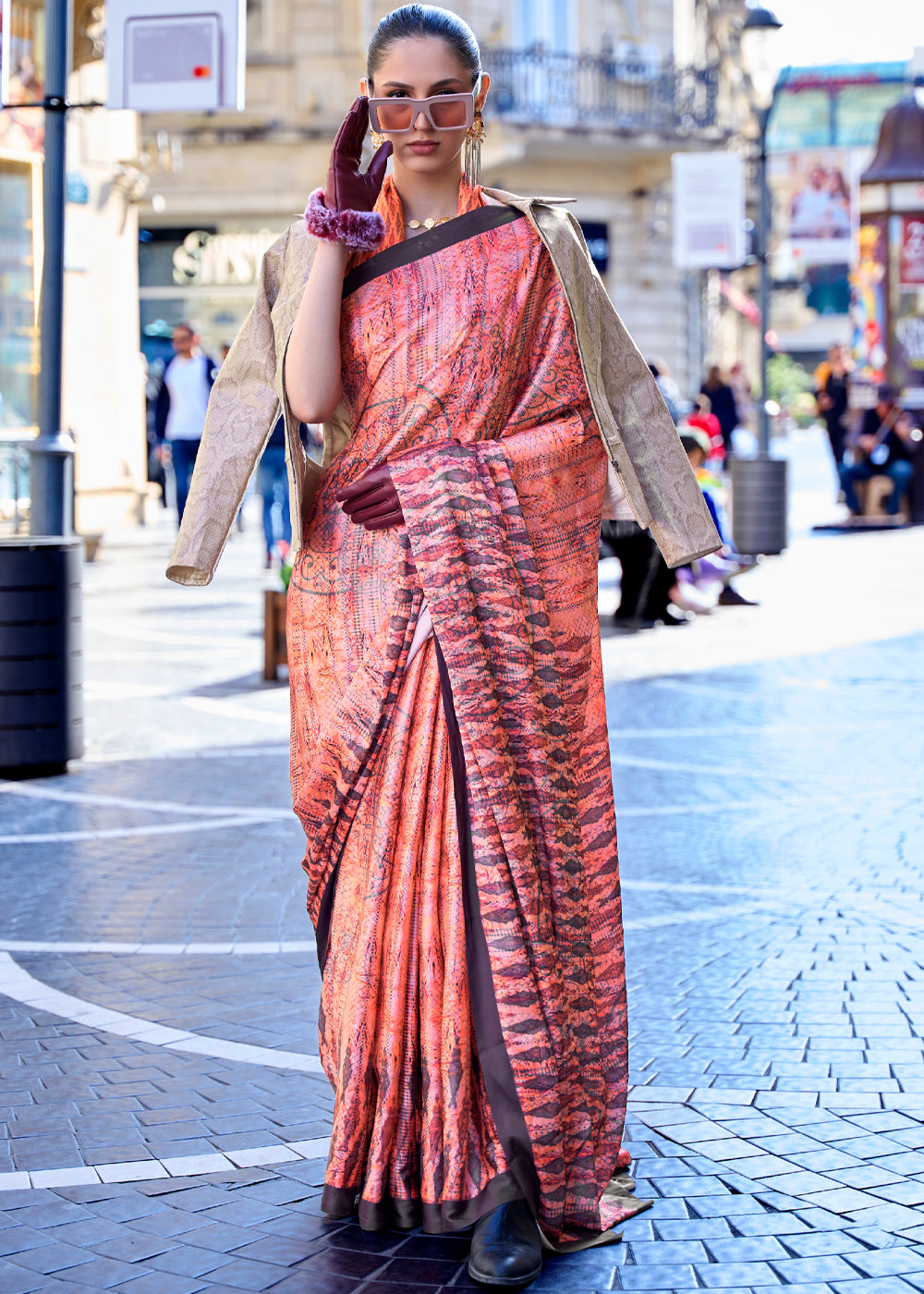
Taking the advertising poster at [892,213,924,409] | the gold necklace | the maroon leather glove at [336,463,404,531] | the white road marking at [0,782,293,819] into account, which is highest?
the advertising poster at [892,213,924,409]

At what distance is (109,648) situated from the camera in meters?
10.9

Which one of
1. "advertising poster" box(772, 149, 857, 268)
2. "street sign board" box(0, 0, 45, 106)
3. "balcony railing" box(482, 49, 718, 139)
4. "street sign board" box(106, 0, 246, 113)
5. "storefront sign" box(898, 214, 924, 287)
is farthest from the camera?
"balcony railing" box(482, 49, 718, 139)

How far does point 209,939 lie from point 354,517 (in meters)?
2.23

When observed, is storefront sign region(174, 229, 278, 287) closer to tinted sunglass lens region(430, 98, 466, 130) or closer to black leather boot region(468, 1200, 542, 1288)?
tinted sunglass lens region(430, 98, 466, 130)

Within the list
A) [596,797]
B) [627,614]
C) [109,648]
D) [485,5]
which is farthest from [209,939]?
[485,5]

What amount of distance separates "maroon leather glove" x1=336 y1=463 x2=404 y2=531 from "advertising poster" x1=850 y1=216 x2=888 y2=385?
65.1 ft

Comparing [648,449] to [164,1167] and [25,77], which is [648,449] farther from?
[25,77]

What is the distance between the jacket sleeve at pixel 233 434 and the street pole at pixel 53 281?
13.7ft

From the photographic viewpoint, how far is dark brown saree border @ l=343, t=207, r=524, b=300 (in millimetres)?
2994

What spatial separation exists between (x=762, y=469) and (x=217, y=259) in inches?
549

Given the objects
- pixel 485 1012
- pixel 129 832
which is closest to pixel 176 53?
pixel 129 832

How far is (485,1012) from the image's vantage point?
289 centimetres

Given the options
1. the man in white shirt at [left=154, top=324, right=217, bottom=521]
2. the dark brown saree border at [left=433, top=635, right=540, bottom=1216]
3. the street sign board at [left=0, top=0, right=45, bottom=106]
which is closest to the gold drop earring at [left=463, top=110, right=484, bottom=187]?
the dark brown saree border at [left=433, top=635, right=540, bottom=1216]

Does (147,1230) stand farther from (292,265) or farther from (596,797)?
(292,265)
